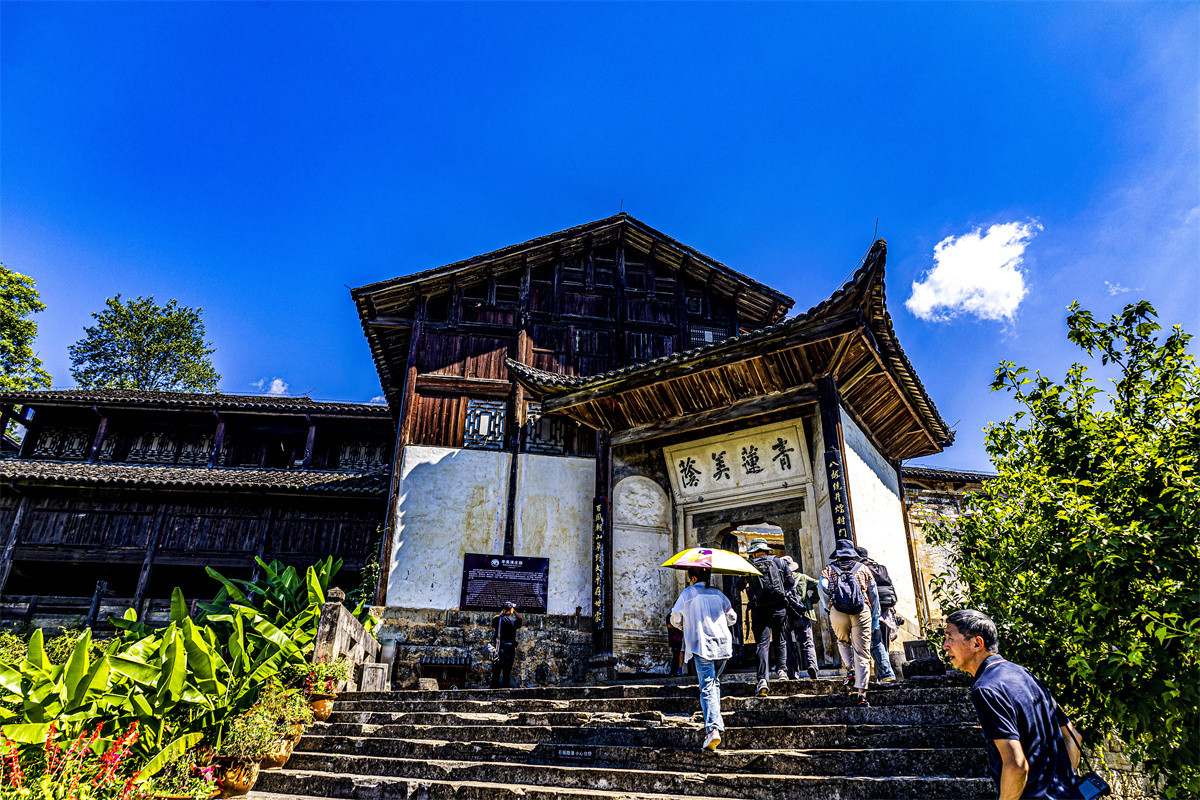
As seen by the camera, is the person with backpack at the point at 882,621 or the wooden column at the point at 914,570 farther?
the wooden column at the point at 914,570

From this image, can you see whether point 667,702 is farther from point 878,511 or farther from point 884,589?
point 878,511

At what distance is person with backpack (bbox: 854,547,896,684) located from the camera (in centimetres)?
724

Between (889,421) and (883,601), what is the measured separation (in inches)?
224

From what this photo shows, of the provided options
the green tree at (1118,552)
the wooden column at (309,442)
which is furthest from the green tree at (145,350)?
the green tree at (1118,552)

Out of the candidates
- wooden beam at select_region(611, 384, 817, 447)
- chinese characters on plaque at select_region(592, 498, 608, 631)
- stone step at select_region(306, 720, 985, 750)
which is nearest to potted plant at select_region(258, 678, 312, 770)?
stone step at select_region(306, 720, 985, 750)

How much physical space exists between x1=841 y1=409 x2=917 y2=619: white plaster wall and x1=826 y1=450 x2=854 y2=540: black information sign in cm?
23

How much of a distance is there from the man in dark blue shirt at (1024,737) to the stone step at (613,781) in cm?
165

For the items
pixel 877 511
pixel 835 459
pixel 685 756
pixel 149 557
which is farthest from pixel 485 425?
pixel 685 756

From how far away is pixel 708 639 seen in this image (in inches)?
242

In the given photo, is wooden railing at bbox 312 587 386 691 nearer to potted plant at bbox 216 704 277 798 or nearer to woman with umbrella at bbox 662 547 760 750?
potted plant at bbox 216 704 277 798

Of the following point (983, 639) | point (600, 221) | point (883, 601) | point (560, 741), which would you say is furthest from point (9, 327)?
point (983, 639)

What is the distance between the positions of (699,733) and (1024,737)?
343 cm

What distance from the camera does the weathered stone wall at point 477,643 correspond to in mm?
12523

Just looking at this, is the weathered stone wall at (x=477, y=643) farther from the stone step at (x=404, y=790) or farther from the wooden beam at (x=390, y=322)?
the wooden beam at (x=390, y=322)
